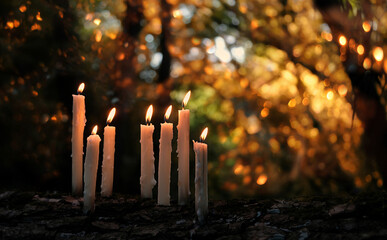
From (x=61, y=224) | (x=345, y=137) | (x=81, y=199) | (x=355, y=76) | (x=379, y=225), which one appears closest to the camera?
(x=379, y=225)

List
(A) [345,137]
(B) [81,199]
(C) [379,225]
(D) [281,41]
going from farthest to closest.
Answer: (A) [345,137]
(D) [281,41]
(B) [81,199]
(C) [379,225]

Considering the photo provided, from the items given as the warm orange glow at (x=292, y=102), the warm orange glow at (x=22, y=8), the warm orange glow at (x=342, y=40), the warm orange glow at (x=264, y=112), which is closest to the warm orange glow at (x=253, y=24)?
the warm orange glow at (x=292, y=102)

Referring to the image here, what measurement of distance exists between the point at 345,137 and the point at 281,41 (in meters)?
2.56

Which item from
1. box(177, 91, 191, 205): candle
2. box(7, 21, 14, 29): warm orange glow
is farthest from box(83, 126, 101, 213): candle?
box(7, 21, 14, 29): warm orange glow

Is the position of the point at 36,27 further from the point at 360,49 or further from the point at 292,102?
the point at 292,102

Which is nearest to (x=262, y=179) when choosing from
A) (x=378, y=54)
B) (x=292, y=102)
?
(x=292, y=102)

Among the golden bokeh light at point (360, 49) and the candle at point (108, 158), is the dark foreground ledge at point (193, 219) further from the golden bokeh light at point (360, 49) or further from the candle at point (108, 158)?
the golden bokeh light at point (360, 49)

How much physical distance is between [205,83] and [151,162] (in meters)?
5.03

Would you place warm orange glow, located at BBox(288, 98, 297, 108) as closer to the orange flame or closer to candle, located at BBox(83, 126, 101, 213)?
the orange flame

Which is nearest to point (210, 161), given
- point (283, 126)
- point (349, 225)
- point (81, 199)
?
point (283, 126)

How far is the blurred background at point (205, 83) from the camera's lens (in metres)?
5.38

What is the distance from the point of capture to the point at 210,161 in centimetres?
943

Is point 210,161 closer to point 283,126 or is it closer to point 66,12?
point 283,126

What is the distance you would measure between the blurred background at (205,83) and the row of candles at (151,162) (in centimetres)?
247
